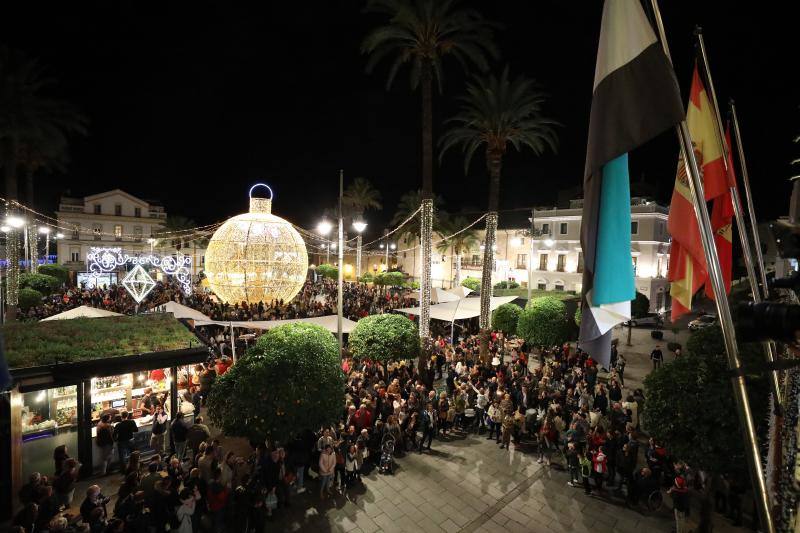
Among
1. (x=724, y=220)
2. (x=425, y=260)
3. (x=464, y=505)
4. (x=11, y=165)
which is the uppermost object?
(x=11, y=165)

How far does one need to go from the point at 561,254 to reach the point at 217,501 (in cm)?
4181

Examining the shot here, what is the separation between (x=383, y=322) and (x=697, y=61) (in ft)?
40.9

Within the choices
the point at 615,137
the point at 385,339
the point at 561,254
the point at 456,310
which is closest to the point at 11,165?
the point at 385,339

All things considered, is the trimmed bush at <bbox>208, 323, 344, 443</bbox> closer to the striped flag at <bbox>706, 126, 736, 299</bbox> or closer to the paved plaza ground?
the paved plaza ground

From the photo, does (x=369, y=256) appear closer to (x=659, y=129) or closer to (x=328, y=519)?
(x=328, y=519)

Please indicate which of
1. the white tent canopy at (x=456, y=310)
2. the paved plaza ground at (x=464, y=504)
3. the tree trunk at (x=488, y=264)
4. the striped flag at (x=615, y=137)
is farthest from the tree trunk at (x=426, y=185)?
the striped flag at (x=615, y=137)

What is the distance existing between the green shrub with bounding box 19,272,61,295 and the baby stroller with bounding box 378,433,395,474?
29.0 m

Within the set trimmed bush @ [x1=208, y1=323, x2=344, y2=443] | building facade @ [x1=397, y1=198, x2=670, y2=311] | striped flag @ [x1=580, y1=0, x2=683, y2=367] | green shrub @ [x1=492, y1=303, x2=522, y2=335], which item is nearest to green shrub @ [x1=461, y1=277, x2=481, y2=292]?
building facade @ [x1=397, y1=198, x2=670, y2=311]

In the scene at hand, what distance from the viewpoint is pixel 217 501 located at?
7.41 m

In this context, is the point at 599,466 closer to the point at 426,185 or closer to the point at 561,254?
the point at 426,185

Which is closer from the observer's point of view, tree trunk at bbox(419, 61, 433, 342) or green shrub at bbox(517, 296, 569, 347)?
tree trunk at bbox(419, 61, 433, 342)

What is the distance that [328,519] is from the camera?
8180 mm

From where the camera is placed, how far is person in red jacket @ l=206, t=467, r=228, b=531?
7395mm

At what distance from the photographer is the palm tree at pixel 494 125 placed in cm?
1800
